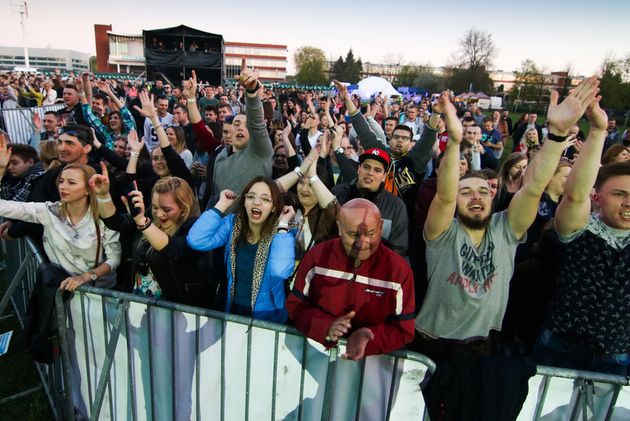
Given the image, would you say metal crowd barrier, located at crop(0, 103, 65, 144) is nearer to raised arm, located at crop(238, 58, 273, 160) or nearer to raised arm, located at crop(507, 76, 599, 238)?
raised arm, located at crop(238, 58, 273, 160)

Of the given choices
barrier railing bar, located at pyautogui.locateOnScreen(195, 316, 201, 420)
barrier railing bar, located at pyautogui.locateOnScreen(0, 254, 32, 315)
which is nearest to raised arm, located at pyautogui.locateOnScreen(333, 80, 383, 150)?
barrier railing bar, located at pyautogui.locateOnScreen(195, 316, 201, 420)

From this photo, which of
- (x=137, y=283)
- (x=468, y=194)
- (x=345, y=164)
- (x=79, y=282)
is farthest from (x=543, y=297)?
(x=79, y=282)

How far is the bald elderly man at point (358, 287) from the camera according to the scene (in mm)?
1998

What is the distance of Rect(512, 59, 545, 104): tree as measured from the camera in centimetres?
5481

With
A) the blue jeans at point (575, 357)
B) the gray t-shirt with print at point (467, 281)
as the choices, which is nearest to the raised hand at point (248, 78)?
the gray t-shirt with print at point (467, 281)

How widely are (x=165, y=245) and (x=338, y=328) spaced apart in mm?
1376

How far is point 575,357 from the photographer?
2311mm

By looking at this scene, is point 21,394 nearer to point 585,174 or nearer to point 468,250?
point 468,250

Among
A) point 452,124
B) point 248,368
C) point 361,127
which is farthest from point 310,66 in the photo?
point 248,368

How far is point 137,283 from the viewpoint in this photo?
291cm

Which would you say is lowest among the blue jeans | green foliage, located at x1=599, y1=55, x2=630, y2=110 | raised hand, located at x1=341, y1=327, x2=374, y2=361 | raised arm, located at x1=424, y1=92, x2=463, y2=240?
the blue jeans

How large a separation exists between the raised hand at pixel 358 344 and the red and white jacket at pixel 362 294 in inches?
4.4

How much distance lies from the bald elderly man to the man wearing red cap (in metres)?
1.02

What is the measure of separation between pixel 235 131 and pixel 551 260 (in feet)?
9.99
